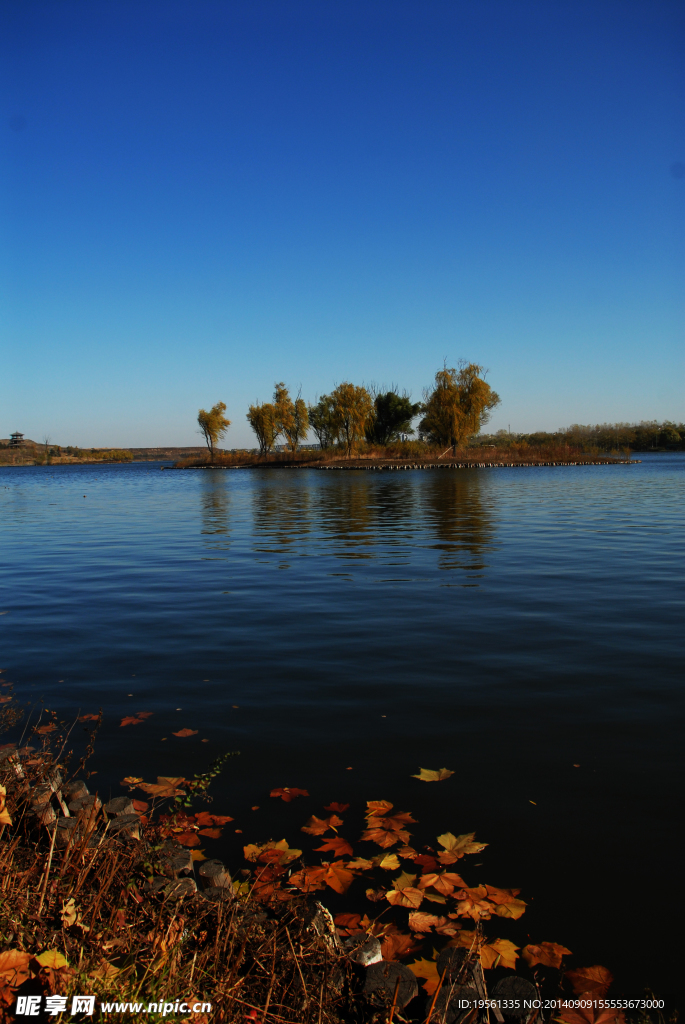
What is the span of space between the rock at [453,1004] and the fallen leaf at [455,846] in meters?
1.23

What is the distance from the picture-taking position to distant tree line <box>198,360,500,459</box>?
282 ft

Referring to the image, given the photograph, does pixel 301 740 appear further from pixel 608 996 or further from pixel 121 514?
pixel 121 514

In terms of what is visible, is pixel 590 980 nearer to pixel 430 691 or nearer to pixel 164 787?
pixel 164 787

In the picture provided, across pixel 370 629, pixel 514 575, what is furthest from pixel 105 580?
pixel 514 575

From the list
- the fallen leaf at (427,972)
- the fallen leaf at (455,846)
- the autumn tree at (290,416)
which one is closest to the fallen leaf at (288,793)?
the fallen leaf at (455,846)

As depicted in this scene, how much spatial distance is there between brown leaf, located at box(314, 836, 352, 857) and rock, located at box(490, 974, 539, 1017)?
144 cm

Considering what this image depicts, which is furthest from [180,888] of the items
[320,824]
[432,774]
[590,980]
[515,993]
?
[432,774]

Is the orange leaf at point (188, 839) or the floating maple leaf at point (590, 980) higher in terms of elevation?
the orange leaf at point (188, 839)

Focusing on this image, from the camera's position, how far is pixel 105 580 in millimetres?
12859

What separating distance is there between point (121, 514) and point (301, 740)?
82.9 feet

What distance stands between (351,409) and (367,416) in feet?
11.2

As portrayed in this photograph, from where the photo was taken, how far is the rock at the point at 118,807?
3.63 meters

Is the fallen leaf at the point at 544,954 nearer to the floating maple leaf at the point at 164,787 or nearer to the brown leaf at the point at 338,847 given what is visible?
the brown leaf at the point at 338,847

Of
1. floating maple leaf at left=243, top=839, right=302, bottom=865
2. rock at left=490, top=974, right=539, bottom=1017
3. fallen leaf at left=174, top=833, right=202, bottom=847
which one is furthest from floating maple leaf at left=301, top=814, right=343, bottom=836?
rock at left=490, top=974, right=539, bottom=1017
